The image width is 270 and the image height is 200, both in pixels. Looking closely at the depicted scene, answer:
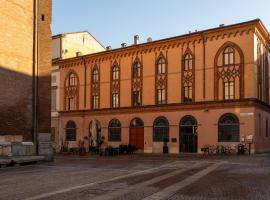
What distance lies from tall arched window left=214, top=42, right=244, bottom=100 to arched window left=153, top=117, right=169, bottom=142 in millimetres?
6279

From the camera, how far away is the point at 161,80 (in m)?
42.7

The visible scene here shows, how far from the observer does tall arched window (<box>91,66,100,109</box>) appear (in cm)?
4828

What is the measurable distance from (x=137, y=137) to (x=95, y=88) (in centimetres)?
871

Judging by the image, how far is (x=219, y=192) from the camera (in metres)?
12.8

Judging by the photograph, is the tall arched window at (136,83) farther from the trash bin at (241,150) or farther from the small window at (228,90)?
the trash bin at (241,150)

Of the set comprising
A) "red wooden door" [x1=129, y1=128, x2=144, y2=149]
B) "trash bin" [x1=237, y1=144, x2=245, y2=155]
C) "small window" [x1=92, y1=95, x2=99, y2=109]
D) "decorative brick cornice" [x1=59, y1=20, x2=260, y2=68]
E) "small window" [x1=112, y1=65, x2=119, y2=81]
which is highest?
"decorative brick cornice" [x1=59, y1=20, x2=260, y2=68]

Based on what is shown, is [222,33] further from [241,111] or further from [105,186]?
[105,186]

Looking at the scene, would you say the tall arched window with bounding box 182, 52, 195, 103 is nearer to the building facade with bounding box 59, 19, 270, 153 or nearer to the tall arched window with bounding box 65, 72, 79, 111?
the building facade with bounding box 59, 19, 270, 153

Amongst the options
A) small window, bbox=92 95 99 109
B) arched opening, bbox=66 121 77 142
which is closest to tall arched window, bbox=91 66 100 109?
small window, bbox=92 95 99 109

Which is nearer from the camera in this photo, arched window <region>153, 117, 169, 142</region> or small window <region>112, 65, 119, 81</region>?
arched window <region>153, 117, 169, 142</region>

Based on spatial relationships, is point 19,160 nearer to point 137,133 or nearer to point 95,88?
point 137,133

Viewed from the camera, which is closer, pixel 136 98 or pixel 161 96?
pixel 161 96

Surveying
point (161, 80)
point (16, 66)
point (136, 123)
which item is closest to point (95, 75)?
point (136, 123)

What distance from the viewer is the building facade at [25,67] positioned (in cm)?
2598
